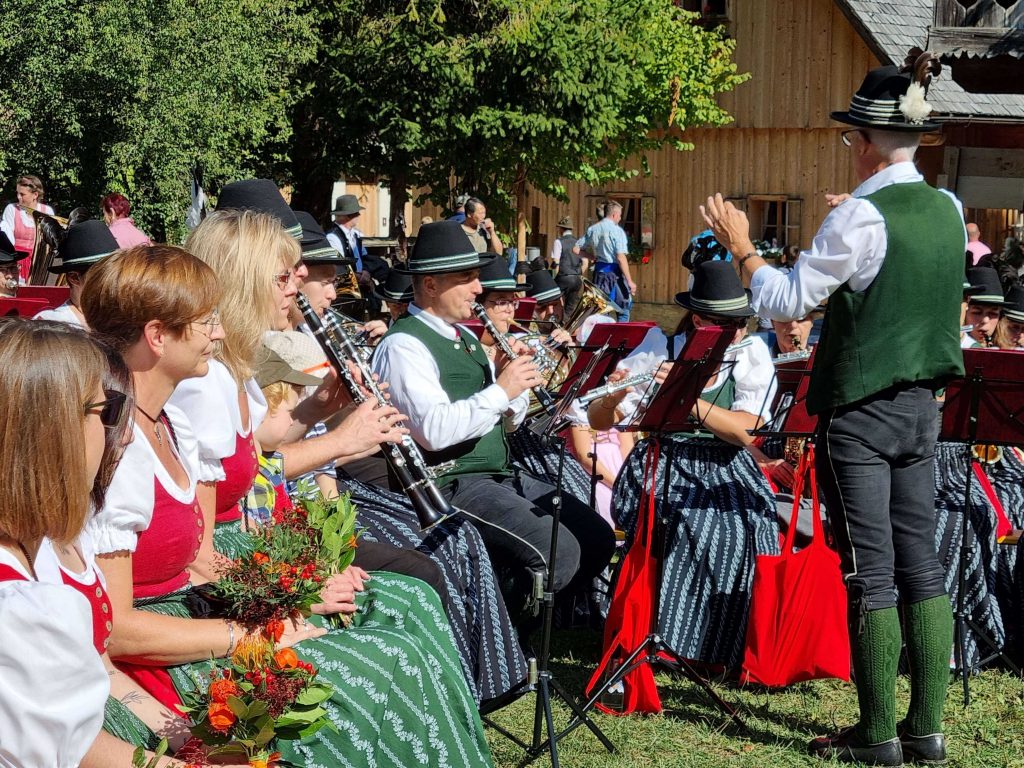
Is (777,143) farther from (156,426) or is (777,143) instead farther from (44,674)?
(44,674)

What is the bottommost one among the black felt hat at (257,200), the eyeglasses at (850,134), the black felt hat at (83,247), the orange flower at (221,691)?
Answer: the orange flower at (221,691)

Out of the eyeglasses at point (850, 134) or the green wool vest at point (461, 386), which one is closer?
the eyeglasses at point (850, 134)

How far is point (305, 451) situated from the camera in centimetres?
389

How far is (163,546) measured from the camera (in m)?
2.77

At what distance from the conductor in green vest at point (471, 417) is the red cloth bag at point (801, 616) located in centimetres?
66

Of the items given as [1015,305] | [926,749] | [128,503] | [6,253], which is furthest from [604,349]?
[6,253]

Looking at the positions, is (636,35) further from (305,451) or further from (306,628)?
(306,628)

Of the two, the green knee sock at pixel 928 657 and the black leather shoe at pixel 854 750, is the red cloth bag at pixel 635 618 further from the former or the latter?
the green knee sock at pixel 928 657

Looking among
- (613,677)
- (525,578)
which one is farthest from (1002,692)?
(525,578)

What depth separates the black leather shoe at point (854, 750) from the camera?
3.86 meters

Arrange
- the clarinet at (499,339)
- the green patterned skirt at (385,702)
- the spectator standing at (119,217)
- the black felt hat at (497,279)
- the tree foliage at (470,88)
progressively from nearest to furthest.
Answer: the green patterned skirt at (385,702)
the clarinet at (499,339)
the black felt hat at (497,279)
the spectator standing at (119,217)
the tree foliage at (470,88)

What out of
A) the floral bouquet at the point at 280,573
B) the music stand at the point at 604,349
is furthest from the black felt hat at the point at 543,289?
the floral bouquet at the point at 280,573

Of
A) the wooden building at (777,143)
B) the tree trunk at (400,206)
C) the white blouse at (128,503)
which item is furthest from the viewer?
the wooden building at (777,143)

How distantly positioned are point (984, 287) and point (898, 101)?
2908 millimetres
